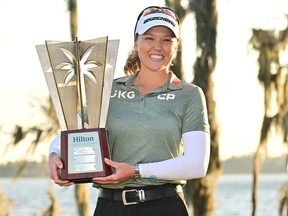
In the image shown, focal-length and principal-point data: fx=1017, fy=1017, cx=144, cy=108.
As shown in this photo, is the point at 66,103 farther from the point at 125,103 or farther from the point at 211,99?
the point at 211,99

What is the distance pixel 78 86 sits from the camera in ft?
11.7

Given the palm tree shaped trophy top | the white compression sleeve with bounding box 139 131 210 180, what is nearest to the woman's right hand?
the palm tree shaped trophy top

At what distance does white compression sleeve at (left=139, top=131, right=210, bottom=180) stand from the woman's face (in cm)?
27

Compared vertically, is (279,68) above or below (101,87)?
above

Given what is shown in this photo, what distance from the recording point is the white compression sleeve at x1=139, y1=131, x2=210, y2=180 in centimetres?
334

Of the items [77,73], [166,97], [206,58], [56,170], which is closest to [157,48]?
[166,97]

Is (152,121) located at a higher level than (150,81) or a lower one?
lower

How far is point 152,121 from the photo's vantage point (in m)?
3.44

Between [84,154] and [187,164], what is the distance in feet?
1.16

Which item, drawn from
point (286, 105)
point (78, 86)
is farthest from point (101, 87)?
point (286, 105)

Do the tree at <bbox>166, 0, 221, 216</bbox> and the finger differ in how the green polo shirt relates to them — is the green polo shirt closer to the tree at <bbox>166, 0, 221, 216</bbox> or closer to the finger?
the finger

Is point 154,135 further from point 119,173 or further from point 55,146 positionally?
point 55,146

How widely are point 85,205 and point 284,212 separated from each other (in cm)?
223

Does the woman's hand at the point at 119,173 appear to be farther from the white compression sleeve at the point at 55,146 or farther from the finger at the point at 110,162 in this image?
the white compression sleeve at the point at 55,146
